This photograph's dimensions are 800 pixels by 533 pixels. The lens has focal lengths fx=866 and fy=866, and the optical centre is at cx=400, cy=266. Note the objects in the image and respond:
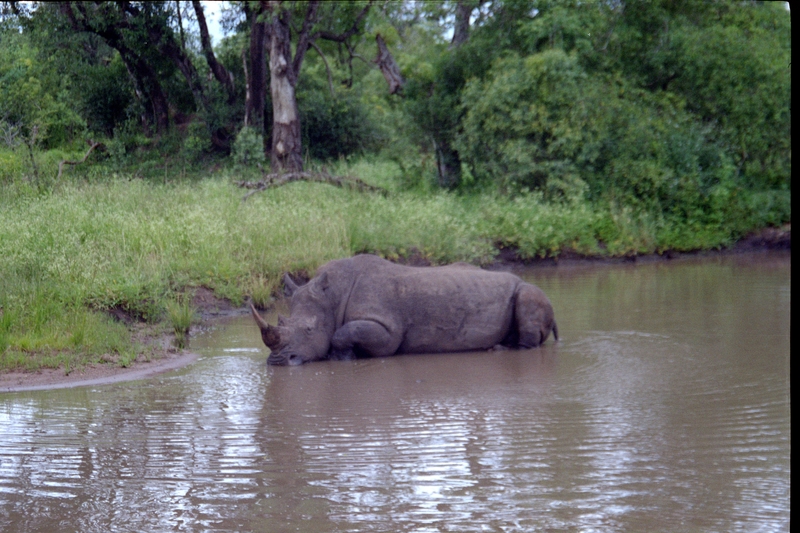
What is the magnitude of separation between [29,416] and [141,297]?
3728mm

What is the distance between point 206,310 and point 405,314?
368 cm

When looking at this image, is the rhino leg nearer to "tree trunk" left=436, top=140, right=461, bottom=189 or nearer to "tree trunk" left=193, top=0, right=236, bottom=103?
"tree trunk" left=436, top=140, right=461, bottom=189

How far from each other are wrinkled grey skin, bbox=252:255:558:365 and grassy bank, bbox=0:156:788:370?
1.80 meters

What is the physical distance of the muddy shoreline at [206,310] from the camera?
788 centimetres

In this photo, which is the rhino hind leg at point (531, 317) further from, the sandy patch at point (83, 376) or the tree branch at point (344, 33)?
the tree branch at point (344, 33)

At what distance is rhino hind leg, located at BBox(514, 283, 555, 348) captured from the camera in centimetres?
912

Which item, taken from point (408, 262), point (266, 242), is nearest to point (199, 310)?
point (266, 242)

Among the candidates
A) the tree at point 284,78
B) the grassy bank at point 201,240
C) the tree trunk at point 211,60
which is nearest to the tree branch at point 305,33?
the tree at point 284,78

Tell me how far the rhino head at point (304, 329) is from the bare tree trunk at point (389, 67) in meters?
16.9

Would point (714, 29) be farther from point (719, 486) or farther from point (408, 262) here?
point (719, 486)

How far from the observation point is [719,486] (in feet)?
16.2

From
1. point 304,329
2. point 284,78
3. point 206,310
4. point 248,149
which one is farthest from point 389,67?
point 304,329

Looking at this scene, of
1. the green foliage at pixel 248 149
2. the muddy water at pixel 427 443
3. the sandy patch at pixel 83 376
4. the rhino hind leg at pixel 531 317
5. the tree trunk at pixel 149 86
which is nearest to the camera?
the muddy water at pixel 427 443

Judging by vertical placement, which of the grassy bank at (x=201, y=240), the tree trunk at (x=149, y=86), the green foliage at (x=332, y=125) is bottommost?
the grassy bank at (x=201, y=240)
